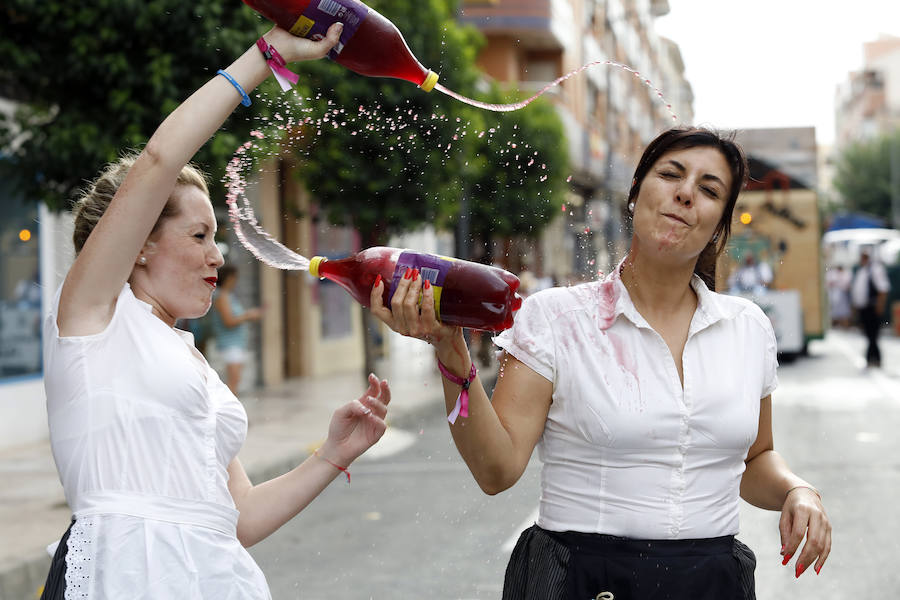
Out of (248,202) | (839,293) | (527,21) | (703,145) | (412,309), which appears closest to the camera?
(412,309)

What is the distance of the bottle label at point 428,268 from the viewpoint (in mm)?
1741

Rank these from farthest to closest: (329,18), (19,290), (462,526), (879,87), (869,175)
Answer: (879,87), (869,175), (19,290), (462,526), (329,18)

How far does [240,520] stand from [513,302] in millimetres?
744

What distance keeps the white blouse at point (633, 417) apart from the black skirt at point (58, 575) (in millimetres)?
891

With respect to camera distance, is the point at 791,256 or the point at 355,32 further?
the point at 791,256

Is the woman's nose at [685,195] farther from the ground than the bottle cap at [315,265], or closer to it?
farther from the ground

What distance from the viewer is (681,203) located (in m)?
2.04

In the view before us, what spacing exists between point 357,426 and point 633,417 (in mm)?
603

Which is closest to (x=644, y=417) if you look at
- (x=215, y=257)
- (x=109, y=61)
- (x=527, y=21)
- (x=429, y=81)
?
(x=429, y=81)

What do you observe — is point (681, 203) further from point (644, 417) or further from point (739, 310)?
point (644, 417)

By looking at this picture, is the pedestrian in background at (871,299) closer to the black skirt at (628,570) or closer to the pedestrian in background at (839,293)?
the pedestrian in background at (839,293)

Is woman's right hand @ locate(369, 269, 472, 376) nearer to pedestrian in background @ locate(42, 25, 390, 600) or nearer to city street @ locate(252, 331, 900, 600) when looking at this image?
pedestrian in background @ locate(42, 25, 390, 600)

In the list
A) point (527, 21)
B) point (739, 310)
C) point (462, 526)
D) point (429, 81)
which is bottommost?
point (462, 526)

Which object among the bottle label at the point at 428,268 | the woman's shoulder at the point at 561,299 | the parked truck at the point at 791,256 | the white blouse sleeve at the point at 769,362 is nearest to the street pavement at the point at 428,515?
the woman's shoulder at the point at 561,299
